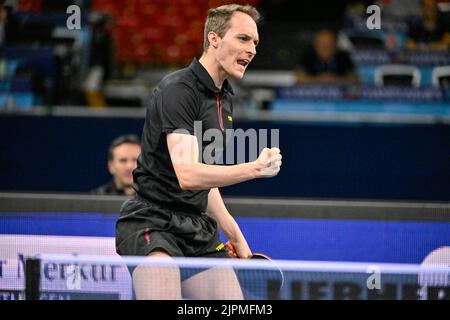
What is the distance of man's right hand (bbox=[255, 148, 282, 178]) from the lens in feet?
9.65

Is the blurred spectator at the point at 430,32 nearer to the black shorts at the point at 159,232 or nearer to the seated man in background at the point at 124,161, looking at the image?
the seated man in background at the point at 124,161

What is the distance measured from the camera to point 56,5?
37.0 ft

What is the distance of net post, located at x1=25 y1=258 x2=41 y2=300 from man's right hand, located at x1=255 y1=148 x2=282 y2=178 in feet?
2.93

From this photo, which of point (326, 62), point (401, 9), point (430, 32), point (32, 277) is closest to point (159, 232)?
point (32, 277)

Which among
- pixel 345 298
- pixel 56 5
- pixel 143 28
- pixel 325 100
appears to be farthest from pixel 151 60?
pixel 345 298

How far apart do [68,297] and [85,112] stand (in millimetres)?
3482

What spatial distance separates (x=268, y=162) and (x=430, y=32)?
7.74m

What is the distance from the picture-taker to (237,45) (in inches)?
127

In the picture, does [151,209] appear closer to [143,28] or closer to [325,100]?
[325,100]

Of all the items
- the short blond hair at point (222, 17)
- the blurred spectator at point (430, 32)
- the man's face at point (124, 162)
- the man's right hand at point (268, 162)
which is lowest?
the man's right hand at point (268, 162)

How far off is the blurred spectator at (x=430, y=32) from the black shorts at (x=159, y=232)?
21.6 ft

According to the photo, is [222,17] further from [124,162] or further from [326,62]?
[326,62]

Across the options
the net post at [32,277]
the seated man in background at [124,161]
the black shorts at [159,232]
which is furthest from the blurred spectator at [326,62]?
the net post at [32,277]

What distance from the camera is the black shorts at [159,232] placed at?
3178mm
